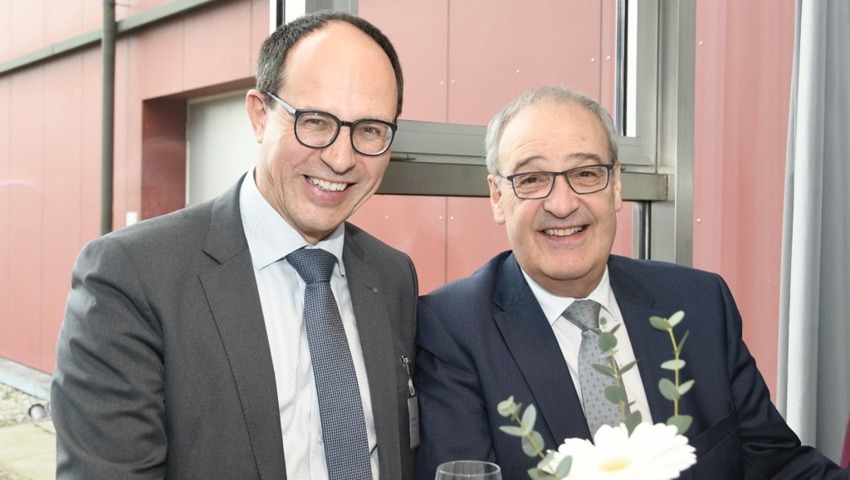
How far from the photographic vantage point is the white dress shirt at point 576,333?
1.67 m

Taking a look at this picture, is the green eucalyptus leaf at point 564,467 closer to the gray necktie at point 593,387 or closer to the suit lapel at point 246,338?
the suit lapel at point 246,338

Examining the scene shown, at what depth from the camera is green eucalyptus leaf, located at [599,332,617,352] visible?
0.76 meters

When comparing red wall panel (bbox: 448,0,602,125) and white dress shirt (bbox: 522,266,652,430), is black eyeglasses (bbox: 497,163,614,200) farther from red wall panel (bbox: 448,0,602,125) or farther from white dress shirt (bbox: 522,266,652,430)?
red wall panel (bbox: 448,0,602,125)

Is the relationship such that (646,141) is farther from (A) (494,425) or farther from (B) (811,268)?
(A) (494,425)

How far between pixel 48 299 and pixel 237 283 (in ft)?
2.31

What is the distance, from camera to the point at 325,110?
1.42 metres

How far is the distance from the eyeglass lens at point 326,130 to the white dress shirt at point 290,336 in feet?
0.59

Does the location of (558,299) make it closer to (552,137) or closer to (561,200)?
(561,200)

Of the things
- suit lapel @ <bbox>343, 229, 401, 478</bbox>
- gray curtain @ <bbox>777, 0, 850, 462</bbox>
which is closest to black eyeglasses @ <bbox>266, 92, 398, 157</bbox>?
suit lapel @ <bbox>343, 229, 401, 478</bbox>

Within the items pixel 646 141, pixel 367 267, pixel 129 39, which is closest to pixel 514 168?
pixel 367 267

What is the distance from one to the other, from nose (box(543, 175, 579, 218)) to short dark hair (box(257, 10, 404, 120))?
18.9 inches

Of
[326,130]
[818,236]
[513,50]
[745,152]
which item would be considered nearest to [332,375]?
[326,130]

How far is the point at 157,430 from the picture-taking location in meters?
1.26

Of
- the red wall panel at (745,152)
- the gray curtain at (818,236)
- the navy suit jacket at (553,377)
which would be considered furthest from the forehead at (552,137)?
the red wall panel at (745,152)
